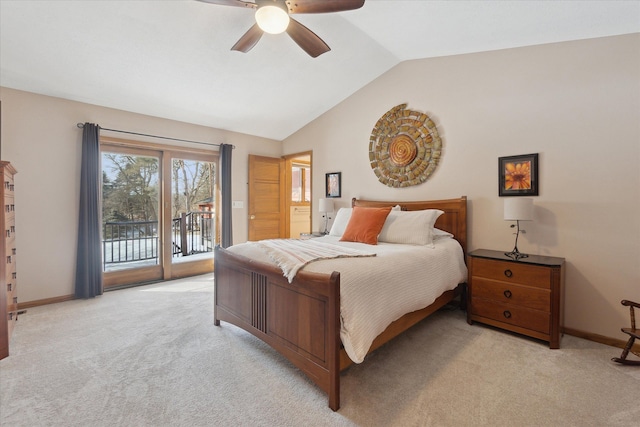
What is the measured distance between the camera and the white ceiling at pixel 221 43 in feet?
7.86

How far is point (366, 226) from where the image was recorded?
3.10 metres

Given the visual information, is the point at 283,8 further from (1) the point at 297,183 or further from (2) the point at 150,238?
(1) the point at 297,183

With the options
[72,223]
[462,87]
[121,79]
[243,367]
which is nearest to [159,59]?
[121,79]

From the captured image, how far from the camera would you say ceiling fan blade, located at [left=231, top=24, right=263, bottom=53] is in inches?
91.8

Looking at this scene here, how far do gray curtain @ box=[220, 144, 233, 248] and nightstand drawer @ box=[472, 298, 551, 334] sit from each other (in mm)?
3646

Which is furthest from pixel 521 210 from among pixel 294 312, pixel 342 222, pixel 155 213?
pixel 155 213

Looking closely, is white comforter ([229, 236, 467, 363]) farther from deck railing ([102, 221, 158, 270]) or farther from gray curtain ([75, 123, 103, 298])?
deck railing ([102, 221, 158, 270])

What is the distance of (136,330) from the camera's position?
8.63 ft

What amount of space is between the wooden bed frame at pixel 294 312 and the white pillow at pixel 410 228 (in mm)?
617

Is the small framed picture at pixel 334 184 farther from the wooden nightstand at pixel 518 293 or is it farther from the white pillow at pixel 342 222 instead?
the wooden nightstand at pixel 518 293

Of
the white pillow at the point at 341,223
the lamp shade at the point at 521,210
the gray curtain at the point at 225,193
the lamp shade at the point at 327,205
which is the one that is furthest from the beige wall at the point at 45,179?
the lamp shade at the point at 521,210

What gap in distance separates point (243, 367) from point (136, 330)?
1.29 meters

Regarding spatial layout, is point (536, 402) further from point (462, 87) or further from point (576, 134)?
point (462, 87)

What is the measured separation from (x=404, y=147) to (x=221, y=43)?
242 centimetres
